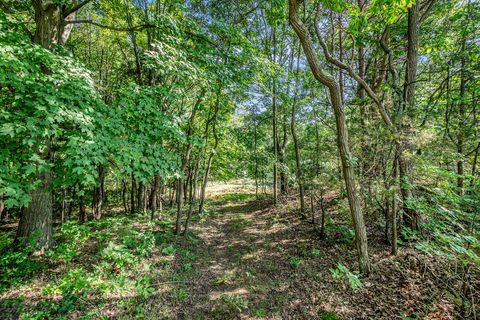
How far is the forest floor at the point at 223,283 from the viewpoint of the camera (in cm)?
345

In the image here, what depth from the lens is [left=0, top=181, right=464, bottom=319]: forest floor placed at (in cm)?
345

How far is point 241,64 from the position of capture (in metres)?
6.38

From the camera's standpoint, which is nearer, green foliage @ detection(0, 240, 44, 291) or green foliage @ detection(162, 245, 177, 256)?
green foliage @ detection(0, 240, 44, 291)

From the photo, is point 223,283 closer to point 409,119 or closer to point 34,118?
point 34,118

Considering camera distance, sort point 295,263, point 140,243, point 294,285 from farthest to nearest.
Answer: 1. point 140,243
2. point 295,263
3. point 294,285

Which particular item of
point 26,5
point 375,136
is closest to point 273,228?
point 375,136

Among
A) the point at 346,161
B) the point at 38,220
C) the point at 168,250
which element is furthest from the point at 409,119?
the point at 38,220

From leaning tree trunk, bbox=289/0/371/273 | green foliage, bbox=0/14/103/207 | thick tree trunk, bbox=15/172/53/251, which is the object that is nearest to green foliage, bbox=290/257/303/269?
leaning tree trunk, bbox=289/0/371/273

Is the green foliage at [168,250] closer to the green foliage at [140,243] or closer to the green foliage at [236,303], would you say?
the green foliage at [140,243]

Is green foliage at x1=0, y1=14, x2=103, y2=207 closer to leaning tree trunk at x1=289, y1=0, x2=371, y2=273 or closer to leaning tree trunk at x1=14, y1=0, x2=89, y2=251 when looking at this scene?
leaning tree trunk at x1=14, y1=0, x2=89, y2=251

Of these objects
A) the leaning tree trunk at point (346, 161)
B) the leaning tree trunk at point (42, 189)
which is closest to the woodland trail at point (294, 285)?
the leaning tree trunk at point (346, 161)

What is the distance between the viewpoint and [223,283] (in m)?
4.80

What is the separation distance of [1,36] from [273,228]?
369 inches

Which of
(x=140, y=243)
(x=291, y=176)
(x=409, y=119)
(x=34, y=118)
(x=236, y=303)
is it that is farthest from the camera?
(x=291, y=176)
